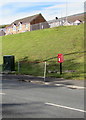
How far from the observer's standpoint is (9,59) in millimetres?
22969

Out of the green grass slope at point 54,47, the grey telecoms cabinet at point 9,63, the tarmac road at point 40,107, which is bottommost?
the tarmac road at point 40,107

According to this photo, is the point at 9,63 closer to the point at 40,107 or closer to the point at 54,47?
the point at 54,47

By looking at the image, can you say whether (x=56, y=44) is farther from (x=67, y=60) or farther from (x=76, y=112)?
(x=76, y=112)

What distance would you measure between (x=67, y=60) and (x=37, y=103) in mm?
16775

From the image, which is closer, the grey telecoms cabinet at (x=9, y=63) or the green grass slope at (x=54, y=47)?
the grey telecoms cabinet at (x=9, y=63)

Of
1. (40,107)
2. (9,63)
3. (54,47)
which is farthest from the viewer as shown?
(54,47)

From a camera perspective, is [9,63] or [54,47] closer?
[9,63]

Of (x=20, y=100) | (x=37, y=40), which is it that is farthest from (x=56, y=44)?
(x=20, y=100)

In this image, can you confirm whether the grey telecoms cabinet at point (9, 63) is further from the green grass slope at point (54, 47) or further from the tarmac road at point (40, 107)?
the tarmac road at point (40, 107)

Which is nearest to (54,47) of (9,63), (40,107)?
(9,63)

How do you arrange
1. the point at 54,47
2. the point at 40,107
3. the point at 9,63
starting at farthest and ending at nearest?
the point at 54,47
the point at 9,63
the point at 40,107

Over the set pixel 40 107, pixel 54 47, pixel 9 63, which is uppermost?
pixel 54 47

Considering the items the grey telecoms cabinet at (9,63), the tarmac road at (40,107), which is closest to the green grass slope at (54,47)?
the grey telecoms cabinet at (9,63)

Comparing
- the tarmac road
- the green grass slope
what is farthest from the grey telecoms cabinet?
the tarmac road
